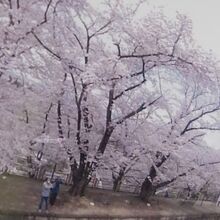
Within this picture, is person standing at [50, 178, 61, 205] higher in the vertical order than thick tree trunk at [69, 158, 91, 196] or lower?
lower

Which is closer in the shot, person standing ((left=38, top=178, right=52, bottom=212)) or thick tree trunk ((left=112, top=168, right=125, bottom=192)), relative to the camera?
person standing ((left=38, top=178, right=52, bottom=212))

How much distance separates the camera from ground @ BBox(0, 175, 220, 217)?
14.1 meters

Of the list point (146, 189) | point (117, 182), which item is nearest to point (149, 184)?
point (146, 189)

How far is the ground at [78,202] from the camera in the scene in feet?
46.2

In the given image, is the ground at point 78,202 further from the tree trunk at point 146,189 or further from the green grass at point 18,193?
the tree trunk at point 146,189

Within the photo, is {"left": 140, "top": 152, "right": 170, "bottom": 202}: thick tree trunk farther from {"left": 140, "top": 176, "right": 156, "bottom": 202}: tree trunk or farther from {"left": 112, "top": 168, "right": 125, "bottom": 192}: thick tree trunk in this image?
{"left": 112, "top": 168, "right": 125, "bottom": 192}: thick tree trunk

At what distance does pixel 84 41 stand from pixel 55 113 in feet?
13.9

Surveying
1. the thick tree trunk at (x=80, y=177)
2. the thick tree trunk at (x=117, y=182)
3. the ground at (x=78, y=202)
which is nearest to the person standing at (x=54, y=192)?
the ground at (x=78, y=202)

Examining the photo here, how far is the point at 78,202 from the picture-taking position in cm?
1641

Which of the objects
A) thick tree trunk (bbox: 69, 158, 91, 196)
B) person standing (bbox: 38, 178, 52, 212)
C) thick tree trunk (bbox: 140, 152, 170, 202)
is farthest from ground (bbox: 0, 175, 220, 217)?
thick tree trunk (bbox: 140, 152, 170, 202)

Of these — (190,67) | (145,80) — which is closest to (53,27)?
(145,80)

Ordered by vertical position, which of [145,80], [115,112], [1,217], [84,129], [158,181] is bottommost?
[1,217]

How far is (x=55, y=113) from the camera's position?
18.4m

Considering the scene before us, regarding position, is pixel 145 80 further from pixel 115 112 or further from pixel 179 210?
pixel 179 210
